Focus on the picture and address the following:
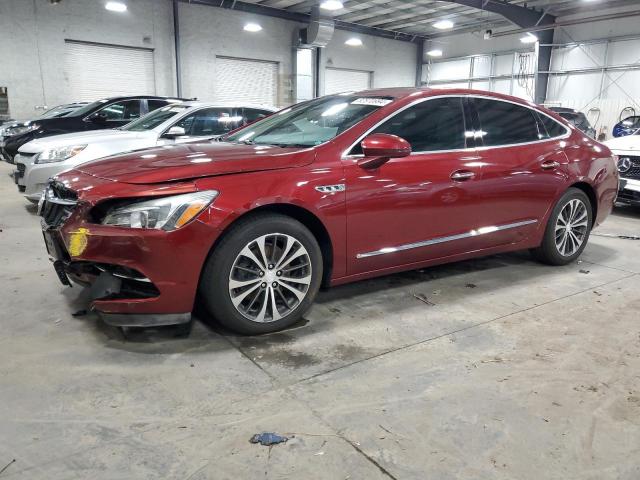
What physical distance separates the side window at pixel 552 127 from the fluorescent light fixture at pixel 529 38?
15.9 metres

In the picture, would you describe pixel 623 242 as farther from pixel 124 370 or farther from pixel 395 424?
pixel 124 370

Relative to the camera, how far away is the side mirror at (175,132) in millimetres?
5957

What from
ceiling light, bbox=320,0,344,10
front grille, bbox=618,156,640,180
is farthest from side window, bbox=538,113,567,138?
ceiling light, bbox=320,0,344,10

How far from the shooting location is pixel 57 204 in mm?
2668

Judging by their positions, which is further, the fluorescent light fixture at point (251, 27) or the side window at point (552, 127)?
the fluorescent light fixture at point (251, 27)

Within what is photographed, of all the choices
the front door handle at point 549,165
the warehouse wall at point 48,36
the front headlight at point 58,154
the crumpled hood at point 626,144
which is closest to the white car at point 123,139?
the front headlight at point 58,154

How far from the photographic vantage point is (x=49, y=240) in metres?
2.69

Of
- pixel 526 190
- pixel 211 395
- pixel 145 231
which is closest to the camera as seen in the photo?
pixel 211 395

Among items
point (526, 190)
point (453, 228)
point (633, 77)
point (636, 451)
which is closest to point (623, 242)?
point (526, 190)

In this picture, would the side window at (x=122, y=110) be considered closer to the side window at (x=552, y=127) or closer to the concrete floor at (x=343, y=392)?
the concrete floor at (x=343, y=392)

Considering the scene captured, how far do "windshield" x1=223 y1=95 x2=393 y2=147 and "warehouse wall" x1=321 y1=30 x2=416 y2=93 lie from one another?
55.0 ft

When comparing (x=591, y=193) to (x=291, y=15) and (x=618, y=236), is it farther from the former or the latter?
(x=291, y=15)

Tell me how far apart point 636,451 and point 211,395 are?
1.66 m

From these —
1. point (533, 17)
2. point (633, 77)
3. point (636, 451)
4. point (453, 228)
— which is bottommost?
point (636, 451)
